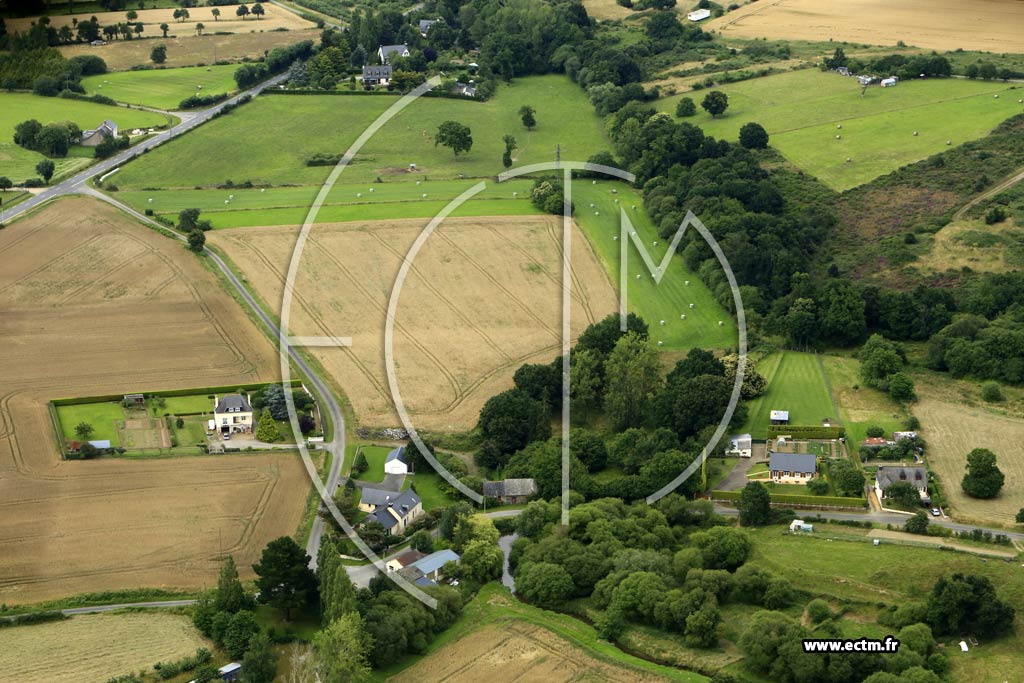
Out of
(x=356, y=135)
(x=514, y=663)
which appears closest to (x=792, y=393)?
(x=514, y=663)

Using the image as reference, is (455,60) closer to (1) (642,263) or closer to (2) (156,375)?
(1) (642,263)

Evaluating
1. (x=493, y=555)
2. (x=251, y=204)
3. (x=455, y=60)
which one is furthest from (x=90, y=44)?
(x=493, y=555)

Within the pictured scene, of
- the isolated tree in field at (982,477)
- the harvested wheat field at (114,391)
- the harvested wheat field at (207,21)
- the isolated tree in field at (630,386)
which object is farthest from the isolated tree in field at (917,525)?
the harvested wheat field at (207,21)

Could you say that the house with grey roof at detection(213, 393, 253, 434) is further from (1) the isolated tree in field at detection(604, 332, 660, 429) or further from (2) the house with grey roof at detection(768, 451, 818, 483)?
(2) the house with grey roof at detection(768, 451, 818, 483)

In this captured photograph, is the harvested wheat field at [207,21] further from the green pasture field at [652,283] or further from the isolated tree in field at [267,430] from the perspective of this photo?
the isolated tree in field at [267,430]

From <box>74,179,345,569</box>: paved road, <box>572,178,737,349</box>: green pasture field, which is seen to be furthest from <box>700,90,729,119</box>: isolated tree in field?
<box>74,179,345,569</box>: paved road

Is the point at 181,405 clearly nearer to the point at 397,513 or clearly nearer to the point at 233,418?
the point at 233,418
